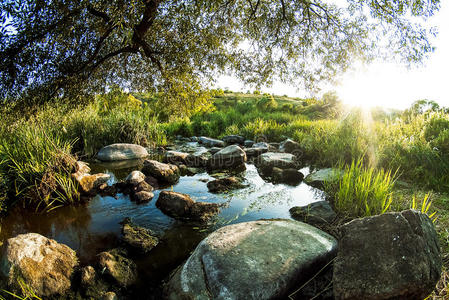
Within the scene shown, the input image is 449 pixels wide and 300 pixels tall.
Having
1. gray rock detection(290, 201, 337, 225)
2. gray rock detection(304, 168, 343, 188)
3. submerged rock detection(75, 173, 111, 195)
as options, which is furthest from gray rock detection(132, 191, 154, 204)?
gray rock detection(304, 168, 343, 188)

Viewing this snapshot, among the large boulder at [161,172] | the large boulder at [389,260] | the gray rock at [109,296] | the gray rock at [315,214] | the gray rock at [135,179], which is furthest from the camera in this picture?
the large boulder at [161,172]

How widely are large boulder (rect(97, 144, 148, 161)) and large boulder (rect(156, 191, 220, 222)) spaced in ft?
16.3

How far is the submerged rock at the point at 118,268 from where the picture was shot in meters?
2.71

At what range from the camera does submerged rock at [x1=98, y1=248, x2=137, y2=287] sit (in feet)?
8.88

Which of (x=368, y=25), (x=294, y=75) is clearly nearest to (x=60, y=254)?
(x=294, y=75)

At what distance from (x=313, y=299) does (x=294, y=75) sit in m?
6.44

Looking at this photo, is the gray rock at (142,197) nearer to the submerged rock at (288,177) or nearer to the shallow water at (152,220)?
the shallow water at (152,220)

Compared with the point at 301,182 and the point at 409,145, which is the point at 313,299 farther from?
the point at 409,145

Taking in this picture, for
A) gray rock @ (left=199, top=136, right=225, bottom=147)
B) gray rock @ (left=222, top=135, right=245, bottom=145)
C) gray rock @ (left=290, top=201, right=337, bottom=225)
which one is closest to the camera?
gray rock @ (left=290, top=201, right=337, bottom=225)

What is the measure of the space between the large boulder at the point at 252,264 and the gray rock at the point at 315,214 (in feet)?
2.98

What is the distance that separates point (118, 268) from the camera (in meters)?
2.84

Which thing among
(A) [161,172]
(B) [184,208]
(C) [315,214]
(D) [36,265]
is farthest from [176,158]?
(D) [36,265]

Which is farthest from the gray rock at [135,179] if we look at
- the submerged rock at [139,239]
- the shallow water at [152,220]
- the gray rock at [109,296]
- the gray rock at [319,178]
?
the gray rock at [319,178]

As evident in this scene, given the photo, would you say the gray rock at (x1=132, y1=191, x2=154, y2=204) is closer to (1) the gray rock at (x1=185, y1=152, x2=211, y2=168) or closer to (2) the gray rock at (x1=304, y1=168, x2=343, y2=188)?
(1) the gray rock at (x1=185, y1=152, x2=211, y2=168)
